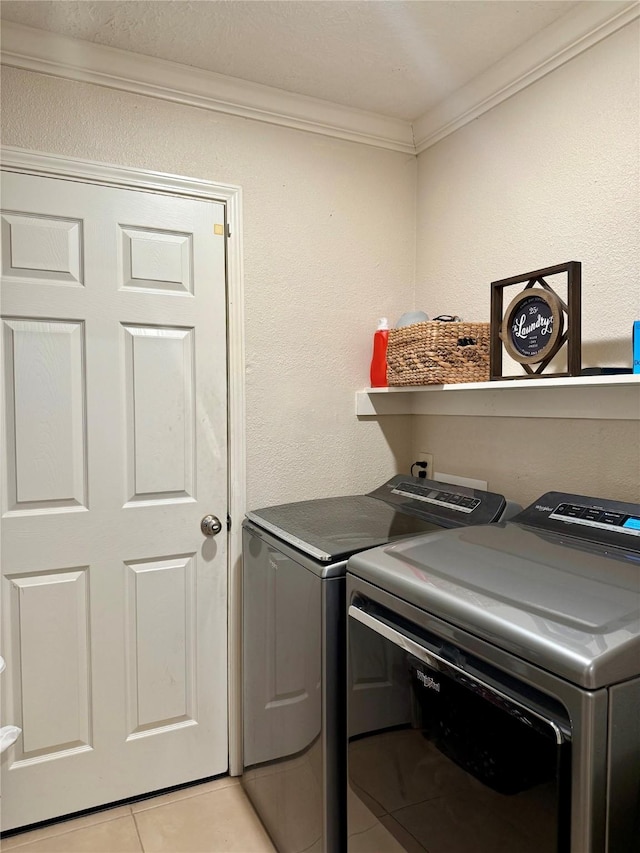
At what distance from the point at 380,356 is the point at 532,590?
1291 millimetres

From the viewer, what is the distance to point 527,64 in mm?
1780

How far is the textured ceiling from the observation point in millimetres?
1602

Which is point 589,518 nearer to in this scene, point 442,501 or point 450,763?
point 442,501

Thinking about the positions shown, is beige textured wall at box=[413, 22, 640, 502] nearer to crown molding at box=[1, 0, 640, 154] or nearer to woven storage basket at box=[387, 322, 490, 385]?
crown molding at box=[1, 0, 640, 154]

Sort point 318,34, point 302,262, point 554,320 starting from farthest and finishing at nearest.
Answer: point 302,262
point 318,34
point 554,320

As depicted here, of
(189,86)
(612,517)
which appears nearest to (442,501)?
(612,517)

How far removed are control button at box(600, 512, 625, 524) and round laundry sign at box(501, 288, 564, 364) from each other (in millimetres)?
424

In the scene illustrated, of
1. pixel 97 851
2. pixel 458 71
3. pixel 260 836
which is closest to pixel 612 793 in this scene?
pixel 260 836

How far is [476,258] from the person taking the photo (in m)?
2.05

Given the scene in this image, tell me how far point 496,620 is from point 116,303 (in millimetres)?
1479

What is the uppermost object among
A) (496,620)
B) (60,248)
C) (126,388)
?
(60,248)

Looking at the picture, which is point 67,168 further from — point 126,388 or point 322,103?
point 322,103

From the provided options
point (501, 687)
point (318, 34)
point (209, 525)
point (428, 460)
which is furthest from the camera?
point (428, 460)

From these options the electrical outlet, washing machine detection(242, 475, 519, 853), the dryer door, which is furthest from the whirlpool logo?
the electrical outlet
